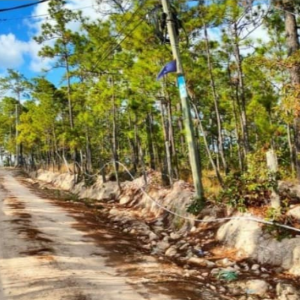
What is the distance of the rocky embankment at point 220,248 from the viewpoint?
18.5 feet

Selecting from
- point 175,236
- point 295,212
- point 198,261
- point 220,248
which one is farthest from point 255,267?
point 175,236

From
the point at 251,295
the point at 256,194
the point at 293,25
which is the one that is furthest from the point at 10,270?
the point at 293,25

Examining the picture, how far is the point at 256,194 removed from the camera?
784cm

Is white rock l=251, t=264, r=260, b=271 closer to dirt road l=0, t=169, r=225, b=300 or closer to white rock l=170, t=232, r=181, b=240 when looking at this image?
dirt road l=0, t=169, r=225, b=300

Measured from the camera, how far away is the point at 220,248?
749cm

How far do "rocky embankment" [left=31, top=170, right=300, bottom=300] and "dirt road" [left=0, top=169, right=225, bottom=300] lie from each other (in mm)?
502

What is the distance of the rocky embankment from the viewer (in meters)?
5.64

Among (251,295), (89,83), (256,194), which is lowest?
(251,295)

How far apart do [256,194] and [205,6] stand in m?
8.20

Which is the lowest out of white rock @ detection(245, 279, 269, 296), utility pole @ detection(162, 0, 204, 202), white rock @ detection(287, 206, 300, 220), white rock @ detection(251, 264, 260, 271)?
white rock @ detection(245, 279, 269, 296)

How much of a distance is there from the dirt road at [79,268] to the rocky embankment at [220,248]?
502mm

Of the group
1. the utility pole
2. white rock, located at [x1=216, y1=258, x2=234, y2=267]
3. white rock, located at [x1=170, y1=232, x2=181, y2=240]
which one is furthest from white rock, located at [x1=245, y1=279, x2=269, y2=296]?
the utility pole

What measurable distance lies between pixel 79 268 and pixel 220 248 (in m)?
2.86

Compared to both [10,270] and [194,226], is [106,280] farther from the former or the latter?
[194,226]
